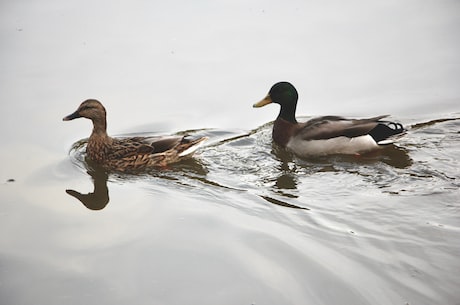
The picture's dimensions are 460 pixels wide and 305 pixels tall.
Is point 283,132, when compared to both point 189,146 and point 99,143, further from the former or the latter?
point 99,143

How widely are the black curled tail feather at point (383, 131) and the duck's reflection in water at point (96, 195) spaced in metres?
3.15

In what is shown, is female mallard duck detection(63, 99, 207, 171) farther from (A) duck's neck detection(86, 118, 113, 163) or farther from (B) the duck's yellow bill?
(B) the duck's yellow bill

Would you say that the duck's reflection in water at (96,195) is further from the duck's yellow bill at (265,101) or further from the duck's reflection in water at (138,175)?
the duck's yellow bill at (265,101)

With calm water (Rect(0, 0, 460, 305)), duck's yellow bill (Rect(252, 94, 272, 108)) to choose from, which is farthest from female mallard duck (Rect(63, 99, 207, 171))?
duck's yellow bill (Rect(252, 94, 272, 108))

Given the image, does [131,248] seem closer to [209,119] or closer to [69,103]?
[209,119]

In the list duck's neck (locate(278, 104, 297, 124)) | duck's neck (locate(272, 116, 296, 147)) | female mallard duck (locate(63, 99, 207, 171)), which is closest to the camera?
female mallard duck (locate(63, 99, 207, 171))

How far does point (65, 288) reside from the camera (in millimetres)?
4465

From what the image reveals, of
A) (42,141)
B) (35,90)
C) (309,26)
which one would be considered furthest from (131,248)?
(309,26)

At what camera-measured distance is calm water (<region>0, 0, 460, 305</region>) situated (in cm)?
454

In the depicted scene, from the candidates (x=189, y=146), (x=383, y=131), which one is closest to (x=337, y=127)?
(x=383, y=131)

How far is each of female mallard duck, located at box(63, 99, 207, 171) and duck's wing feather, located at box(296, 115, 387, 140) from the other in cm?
132

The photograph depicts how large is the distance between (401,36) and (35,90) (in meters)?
5.76

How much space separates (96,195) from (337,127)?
2.91 meters

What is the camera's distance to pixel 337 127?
24.2 feet
